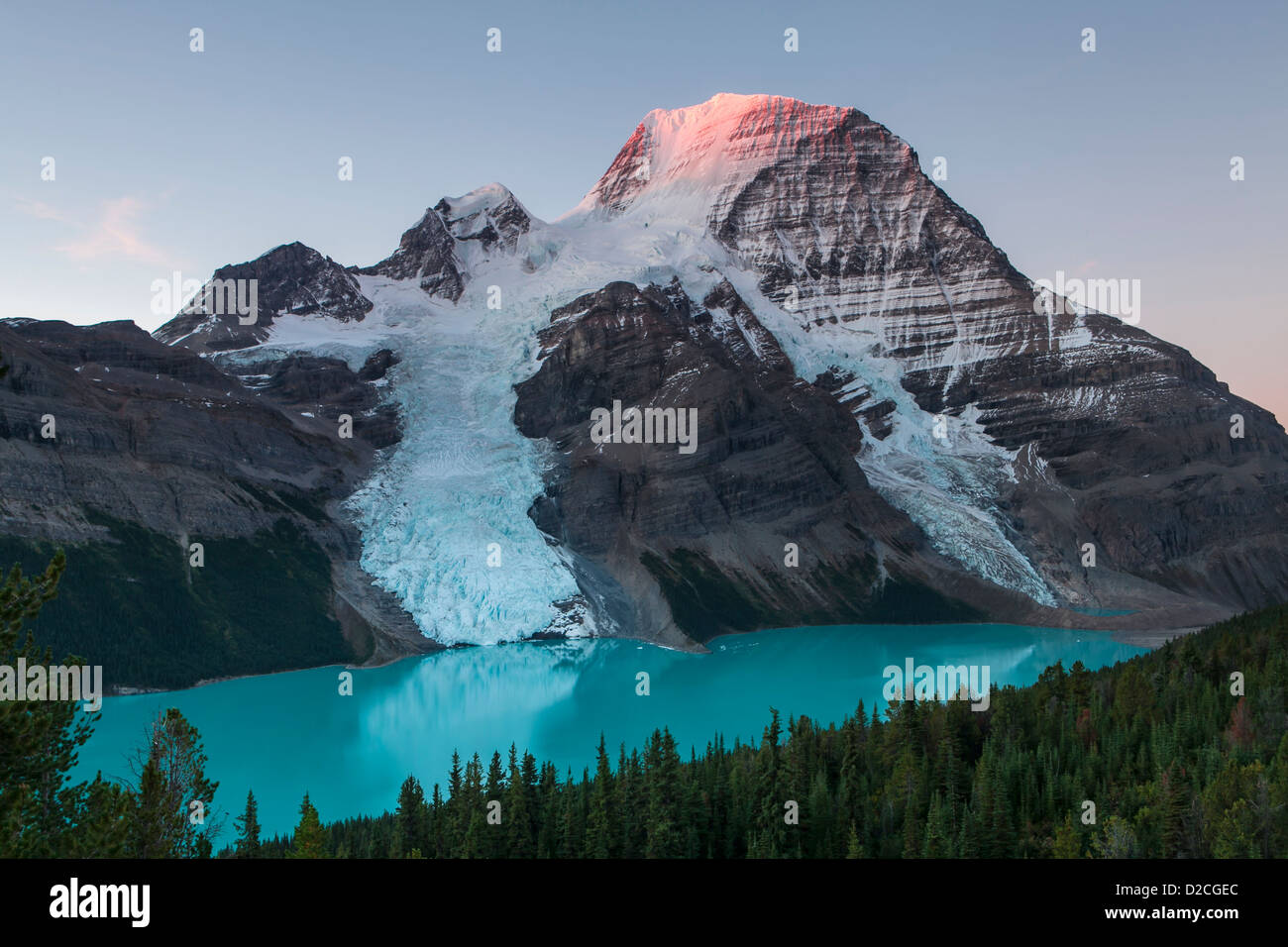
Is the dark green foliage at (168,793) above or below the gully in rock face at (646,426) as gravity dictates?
below

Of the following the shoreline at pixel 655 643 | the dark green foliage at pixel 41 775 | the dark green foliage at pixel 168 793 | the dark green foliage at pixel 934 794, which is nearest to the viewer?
the dark green foliage at pixel 41 775

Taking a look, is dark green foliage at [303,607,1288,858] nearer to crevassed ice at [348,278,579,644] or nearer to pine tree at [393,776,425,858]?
pine tree at [393,776,425,858]

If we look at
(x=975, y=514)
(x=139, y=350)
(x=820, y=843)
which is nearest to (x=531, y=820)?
(x=820, y=843)

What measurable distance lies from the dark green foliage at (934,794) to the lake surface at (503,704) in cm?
1989

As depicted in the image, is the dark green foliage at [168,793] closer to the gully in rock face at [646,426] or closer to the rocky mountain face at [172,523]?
the rocky mountain face at [172,523]

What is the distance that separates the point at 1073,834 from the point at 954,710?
660 inches

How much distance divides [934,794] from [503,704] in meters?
56.5

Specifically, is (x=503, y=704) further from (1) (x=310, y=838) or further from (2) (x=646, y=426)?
(2) (x=646, y=426)

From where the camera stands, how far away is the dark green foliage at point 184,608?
98.7m

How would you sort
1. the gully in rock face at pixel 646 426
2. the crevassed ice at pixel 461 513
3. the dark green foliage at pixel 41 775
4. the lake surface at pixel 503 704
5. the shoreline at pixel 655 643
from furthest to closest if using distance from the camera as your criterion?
the gully in rock face at pixel 646 426
the crevassed ice at pixel 461 513
the shoreline at pixel 655 643
the lake surface at pixel 503 704
the dark green foliage at pixel 41 775

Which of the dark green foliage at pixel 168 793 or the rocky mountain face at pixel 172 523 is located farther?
the rocky mountain face at pixel 172 523

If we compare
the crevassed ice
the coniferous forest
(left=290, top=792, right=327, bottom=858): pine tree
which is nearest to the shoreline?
the crevassed ice

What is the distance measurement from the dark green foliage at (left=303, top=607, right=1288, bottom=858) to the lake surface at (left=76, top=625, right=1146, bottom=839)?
65.3 ft

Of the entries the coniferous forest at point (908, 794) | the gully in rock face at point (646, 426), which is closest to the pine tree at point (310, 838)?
the coniferous forest at point (908, 794)
